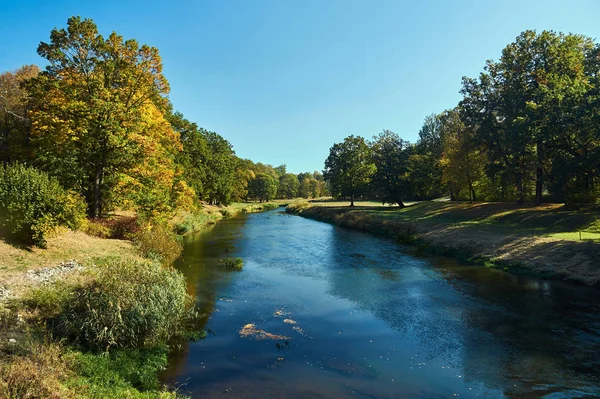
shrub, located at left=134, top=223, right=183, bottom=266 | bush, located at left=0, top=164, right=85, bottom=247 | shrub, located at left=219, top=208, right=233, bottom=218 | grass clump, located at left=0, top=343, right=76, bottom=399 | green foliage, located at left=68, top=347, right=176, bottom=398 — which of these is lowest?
green foliage, located at left=68, top=347, right=176, bottom=398

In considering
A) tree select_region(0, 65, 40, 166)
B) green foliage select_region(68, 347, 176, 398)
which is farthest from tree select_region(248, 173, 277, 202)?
green foliage select_region(68, 347, 176, 398)

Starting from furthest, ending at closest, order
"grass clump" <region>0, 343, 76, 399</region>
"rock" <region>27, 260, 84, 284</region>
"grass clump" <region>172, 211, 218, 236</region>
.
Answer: "grass clump" <region>172, 211, 218, 236</region>
"rock" <region>27, 260, 84, 284</region>
"grass clump" <region>0, 343, 76, 399</region>

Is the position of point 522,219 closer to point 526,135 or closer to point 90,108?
point 526,135

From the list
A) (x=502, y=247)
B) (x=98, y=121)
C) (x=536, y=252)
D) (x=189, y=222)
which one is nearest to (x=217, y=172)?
(x=189, y=222)

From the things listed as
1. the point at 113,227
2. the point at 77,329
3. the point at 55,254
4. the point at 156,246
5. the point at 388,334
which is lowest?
the point at 388,334

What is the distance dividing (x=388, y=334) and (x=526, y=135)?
3065 cm

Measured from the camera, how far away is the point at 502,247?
28688 millimetres

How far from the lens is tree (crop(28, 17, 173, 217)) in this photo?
24891 millimetres

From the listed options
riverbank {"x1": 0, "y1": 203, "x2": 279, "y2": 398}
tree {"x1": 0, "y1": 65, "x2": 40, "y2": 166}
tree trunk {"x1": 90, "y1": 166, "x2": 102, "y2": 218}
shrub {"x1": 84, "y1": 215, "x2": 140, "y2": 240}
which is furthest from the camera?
tree {"x1": 0, "y1": 65, "x2": 40, "y2": 166}

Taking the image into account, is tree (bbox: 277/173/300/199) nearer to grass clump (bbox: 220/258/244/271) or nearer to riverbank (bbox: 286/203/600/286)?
riverbank (bbox: 286/203/600/286)

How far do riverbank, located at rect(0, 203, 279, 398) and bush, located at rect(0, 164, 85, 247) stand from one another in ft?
2.73

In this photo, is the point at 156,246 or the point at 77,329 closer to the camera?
the point at 77,329

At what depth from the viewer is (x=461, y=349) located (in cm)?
1370

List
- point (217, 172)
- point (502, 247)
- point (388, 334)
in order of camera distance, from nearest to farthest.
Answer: point (388, 334), point (502, 247), point (217, 172)
